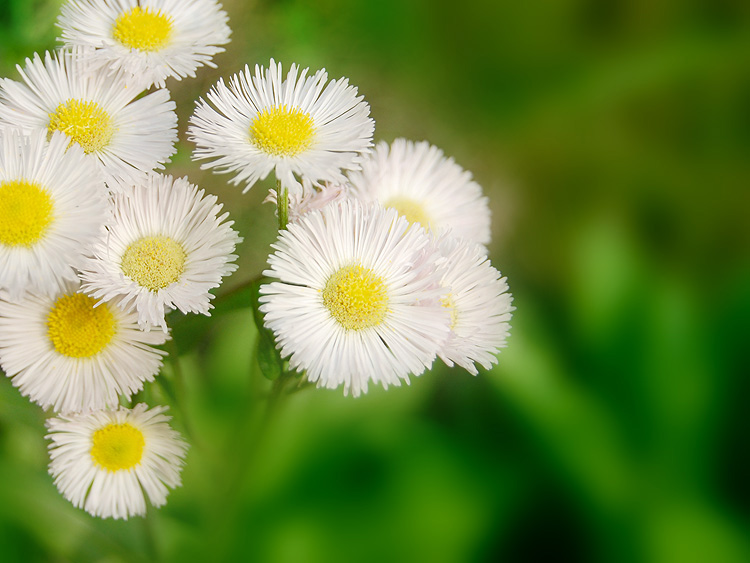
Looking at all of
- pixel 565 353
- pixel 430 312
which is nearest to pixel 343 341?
pixel 430 312

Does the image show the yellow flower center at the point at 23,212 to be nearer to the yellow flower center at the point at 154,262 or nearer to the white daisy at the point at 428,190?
the yellow flower center at the point at 154,262

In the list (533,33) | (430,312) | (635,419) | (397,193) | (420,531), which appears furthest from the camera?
(533,33)

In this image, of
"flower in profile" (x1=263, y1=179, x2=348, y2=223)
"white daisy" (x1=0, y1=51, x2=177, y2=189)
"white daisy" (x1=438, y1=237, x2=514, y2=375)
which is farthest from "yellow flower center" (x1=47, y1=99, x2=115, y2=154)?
"white daisy" (x1=438, y1=237, x2=514, y2=375)

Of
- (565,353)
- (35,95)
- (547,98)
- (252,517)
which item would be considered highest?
(547,98)

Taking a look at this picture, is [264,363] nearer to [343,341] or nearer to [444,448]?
[343,341]

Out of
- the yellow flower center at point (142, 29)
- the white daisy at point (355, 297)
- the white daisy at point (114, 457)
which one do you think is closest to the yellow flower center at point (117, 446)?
the white daisy at point (114, 457)

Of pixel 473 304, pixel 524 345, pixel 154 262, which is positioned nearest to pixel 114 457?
pixel 154 262
